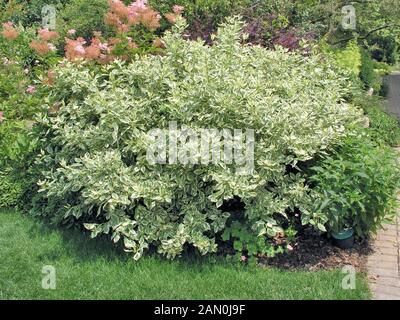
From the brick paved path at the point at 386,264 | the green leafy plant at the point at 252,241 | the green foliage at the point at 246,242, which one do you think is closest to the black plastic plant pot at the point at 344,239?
the brick paved path at the point at 386,264

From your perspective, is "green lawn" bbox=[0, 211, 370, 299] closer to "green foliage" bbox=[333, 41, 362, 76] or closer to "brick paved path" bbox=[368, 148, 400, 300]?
"brick paved path" bbox=[368, 148, 400, 300]

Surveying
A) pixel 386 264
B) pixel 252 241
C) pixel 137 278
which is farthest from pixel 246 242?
pixel 386 264

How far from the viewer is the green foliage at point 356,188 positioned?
4078 millimetres

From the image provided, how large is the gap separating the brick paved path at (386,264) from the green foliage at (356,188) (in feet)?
0.72

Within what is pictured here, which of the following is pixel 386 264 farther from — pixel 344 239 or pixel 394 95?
pixel 394 95

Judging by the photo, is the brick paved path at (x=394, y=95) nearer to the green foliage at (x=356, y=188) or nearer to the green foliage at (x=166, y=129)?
the green foliage at (x=356, y=188)

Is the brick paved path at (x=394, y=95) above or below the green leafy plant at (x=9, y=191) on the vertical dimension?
above

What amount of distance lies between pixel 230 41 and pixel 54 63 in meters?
1.61

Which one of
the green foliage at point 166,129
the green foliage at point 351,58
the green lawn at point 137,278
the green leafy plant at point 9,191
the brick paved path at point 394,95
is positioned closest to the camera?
the green lawn at point 137,278

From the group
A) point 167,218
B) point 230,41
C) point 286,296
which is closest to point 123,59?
point 230,41

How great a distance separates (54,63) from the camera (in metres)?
4.87

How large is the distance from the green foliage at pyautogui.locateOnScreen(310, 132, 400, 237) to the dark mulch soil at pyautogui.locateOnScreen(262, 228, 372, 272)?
0.53 ft

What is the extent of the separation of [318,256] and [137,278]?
1439 mm
